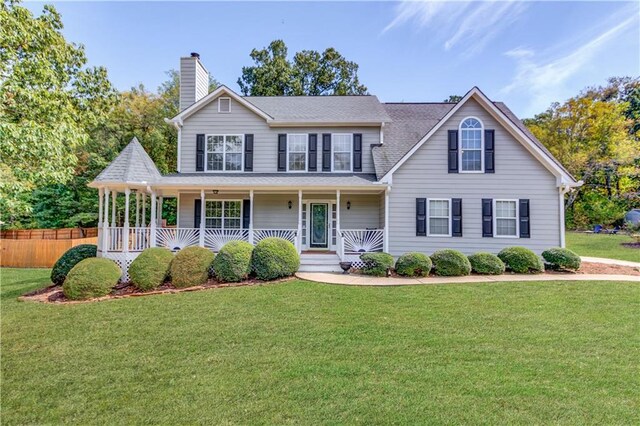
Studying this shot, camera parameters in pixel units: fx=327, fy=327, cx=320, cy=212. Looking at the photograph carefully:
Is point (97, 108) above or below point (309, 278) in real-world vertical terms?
above

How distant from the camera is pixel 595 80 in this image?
29.2 meters

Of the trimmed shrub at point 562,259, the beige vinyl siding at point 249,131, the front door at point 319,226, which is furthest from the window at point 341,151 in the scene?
the trimmed shrub at point 562,259

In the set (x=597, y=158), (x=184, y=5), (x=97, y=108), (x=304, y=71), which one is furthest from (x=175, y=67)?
(x=597, y=158)

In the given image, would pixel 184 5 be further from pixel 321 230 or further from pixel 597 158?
pixel 597 158

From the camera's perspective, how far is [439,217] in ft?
41.0

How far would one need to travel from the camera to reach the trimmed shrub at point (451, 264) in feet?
34.8

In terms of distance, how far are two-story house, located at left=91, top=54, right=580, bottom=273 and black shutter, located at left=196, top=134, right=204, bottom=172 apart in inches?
1.7

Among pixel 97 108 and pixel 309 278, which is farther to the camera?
pixel 97 108

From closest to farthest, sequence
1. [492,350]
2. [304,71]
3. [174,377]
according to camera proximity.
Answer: [174,377] < [492,350] < [304,71]

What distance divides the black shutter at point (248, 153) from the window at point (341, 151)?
3569 millimetres

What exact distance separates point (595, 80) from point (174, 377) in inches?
1535

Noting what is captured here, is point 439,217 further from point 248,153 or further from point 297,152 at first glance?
point 248,153

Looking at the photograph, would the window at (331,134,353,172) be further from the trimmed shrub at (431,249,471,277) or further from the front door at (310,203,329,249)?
the trimmed shrub at (431,249,471,277)

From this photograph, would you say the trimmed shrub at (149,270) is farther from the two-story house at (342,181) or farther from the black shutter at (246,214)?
the black shutter at (246,214)
